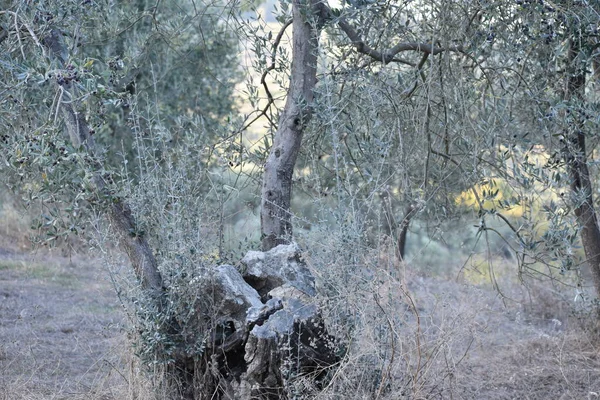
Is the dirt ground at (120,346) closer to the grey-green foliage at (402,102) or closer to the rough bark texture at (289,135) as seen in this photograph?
the grey-green foliage at (402,102)

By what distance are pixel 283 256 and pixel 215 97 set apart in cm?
813

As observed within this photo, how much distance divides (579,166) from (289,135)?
2502mm

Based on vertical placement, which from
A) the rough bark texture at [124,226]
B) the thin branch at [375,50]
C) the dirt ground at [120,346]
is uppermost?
the thin branch at [375,50]

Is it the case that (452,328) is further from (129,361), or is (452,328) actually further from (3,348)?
(3,348)

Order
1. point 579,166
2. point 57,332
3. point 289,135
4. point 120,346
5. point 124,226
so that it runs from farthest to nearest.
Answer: point 57,332 → point 579,166 → point 289,135 → point 120,346 → point 124,226

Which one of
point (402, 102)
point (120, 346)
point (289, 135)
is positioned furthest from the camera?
point (402, 102)

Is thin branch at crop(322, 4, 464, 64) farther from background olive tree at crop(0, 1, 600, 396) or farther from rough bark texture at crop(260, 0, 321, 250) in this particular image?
rough bark texture at crop(260, 0, 321, 250)

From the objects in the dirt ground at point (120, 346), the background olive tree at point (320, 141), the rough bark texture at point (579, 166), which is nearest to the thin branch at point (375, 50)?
the background olive tree at point (320, 141)

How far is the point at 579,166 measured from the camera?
20.1ft

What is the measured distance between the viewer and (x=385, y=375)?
4148 millimetres

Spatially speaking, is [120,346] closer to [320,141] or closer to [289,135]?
[289,135]

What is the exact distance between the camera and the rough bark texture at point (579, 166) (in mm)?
5270

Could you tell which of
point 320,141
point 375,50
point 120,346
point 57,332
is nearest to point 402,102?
point 375,50

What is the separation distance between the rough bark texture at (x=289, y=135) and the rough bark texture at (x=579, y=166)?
1898 mm
